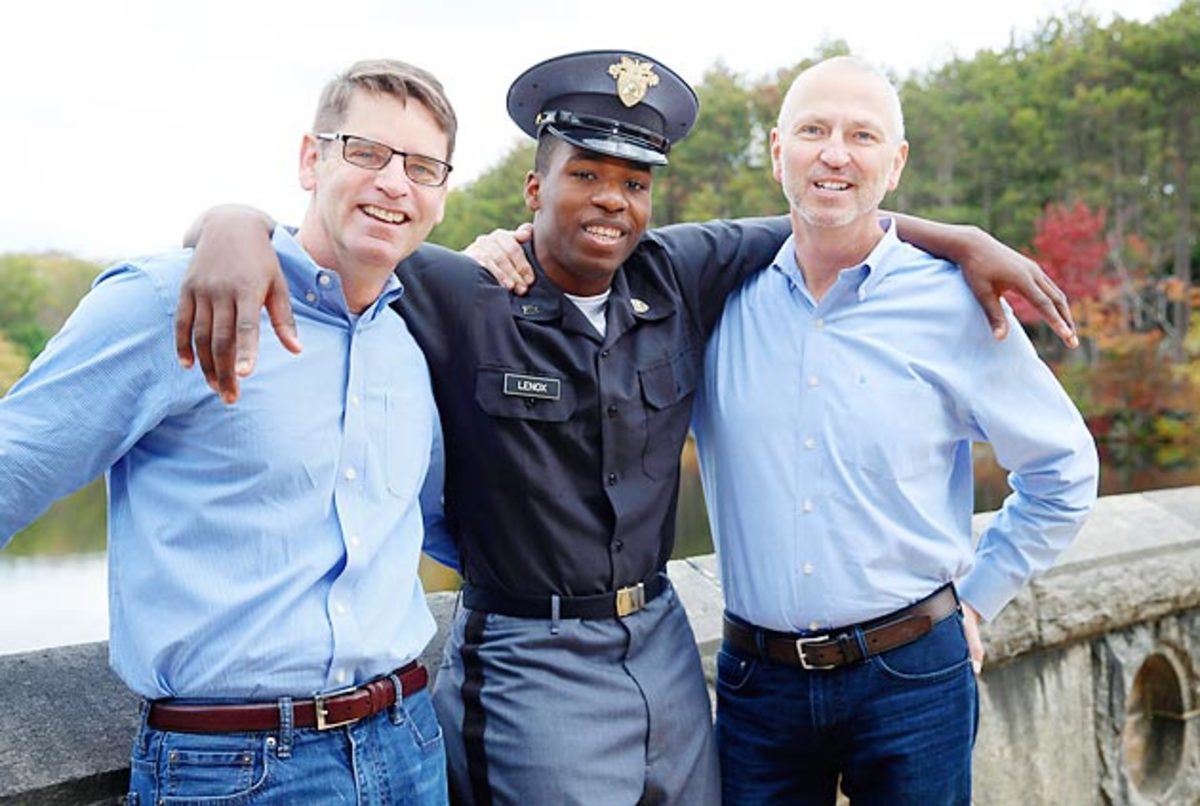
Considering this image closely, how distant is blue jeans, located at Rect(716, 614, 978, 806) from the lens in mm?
2090

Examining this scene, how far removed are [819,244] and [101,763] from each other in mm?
1479

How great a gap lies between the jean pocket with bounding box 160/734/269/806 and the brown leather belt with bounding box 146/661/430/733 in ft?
0.06

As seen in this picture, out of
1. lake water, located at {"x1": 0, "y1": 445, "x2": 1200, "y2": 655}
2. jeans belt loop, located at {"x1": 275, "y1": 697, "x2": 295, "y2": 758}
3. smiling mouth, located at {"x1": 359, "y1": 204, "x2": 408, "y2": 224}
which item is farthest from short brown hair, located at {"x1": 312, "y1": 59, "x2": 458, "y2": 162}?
lake water, located at {"x1": 0, "y1": 445, "x2": 1200, "y2": 655}

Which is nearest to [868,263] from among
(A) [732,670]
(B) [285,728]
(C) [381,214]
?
(A) [732,670]

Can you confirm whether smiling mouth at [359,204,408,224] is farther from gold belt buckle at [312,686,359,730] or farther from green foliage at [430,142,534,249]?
green foliage at [430,142,534,249]

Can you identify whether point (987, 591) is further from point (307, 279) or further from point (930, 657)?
point (307, 279)

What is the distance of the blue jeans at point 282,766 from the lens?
1507 millimetres

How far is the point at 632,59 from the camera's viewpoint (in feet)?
7.54

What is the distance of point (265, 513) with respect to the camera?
1.58 metres

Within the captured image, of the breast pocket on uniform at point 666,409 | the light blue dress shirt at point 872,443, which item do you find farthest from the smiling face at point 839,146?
the breast pocket on uniform at point 666,409

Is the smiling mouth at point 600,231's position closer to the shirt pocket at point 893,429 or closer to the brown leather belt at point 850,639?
the shirt pocket at point 893,429

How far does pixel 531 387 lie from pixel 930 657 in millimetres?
851

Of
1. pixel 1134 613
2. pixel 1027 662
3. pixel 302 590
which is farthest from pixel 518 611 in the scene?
pixel 1134 613

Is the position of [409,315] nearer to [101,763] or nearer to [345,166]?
[345,166]
